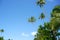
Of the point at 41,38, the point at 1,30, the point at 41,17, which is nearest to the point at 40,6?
the point at 41,17

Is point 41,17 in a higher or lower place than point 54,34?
higher

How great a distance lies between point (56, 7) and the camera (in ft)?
168

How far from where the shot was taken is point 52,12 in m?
52.8

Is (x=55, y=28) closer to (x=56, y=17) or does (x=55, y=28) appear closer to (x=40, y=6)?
(x=56, y=17)

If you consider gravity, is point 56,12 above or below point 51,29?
above

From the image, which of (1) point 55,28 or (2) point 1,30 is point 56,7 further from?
(2) point 1,30

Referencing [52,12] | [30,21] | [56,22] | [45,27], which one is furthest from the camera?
[30,21]

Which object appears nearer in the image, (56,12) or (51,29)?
(56,12)

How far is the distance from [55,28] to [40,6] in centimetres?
1685

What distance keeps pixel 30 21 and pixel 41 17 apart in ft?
35.4

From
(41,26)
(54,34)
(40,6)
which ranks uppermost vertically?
(40,6)

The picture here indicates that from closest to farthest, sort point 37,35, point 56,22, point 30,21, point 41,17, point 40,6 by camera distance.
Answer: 1. point 56,22
2. point 37,35
3. point 40,6
4. point 41,17
5. point 30,21

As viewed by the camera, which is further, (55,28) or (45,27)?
(45,27)

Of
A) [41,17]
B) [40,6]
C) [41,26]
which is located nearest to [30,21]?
[41,17]
